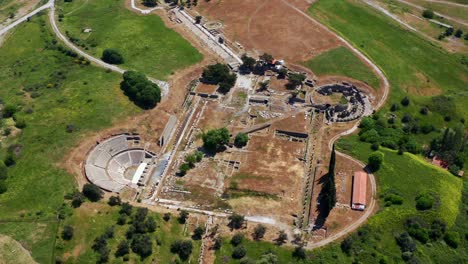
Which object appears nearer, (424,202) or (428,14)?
(424,202)

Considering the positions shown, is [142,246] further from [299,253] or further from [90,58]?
[90,58]

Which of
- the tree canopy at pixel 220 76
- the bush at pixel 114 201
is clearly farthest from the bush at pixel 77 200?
the tree canopy at pixel 220 76

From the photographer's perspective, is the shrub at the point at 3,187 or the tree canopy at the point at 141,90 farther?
the tree canopy at the point at 141,90

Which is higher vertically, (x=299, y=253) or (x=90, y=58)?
(x=299, y=253)

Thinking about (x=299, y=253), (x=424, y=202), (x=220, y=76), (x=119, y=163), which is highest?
(x=424, y=202)

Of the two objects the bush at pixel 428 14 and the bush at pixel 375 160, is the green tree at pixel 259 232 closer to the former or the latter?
the bush at pixel 375 160

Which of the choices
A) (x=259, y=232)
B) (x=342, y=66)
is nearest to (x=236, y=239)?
(x=259, y=232)

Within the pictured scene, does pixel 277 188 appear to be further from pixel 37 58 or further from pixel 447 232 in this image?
pixel 37 58
